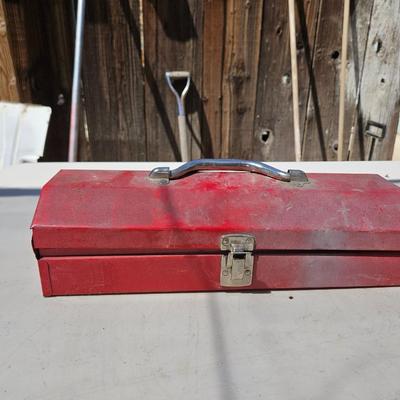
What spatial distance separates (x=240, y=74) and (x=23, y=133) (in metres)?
0.88

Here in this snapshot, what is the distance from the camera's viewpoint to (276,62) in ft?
5.14

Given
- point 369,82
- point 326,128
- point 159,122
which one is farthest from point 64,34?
point 369,82

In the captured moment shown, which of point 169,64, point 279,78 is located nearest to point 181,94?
point 169,64

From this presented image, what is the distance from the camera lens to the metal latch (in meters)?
0.56

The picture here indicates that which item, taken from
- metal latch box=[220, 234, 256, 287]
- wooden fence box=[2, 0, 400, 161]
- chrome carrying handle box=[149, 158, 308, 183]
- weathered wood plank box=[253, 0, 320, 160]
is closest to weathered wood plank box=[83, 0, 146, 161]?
wooden fence box=[2, 0, 400, 161]

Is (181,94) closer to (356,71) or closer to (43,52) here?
(43,52)

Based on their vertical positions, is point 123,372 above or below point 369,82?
below

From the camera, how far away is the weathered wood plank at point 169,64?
4.79 ft

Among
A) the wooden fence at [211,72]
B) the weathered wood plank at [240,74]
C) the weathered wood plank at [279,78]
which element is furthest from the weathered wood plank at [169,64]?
the weathered wood plank at [279,78]

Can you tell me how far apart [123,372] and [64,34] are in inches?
54.9

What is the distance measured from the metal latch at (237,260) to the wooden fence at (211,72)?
115 cm

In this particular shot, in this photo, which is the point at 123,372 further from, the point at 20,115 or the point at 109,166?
the point at 20,115

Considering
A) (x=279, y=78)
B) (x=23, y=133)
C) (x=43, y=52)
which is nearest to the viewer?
(x=23, y=133)

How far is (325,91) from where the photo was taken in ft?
5.36
